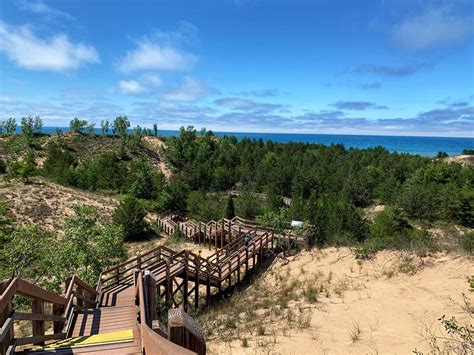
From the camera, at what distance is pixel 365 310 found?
7512 mm

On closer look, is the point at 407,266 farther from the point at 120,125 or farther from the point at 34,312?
the point at 120,125

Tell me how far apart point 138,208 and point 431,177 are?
33613 millimetres

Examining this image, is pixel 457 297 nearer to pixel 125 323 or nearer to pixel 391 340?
pixel 391 340

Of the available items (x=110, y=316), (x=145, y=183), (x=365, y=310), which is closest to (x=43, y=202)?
(x=145, y=183)

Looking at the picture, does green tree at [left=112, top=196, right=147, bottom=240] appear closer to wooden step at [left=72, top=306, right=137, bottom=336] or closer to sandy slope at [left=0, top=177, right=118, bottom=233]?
sandy slope at [left=0, top=177, right=118, bottom=233]

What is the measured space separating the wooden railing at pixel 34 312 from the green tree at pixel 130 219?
17.5 meters

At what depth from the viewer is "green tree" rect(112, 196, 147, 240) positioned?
24469 mm

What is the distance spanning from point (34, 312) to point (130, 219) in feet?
68.7

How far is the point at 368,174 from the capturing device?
40.8 metres

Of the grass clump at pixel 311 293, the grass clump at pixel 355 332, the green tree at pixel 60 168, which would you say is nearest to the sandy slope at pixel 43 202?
the green tree at pixel 60 168

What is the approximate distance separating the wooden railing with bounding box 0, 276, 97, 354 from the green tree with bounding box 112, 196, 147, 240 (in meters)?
17.5

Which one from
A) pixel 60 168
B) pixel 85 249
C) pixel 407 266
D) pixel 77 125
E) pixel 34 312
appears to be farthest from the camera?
pixel 77 125

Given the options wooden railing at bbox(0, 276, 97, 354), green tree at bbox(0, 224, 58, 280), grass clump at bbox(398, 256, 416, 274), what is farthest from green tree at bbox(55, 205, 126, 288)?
grass clump at bbox(398, 256, 416, 274)

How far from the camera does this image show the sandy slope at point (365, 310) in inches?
228
